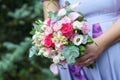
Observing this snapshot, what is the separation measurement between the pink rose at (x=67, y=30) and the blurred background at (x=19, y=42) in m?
2.22

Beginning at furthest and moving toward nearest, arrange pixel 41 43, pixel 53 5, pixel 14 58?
1. pixel 14 58
2. pixel 53 5
3. pixel 41 43

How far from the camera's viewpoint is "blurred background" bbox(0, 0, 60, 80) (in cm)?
475

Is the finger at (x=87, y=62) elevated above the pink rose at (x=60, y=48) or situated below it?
below

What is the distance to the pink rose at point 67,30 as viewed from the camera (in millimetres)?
2473

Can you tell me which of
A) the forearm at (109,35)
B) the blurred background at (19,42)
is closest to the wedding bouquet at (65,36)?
the forearm at (109,35)

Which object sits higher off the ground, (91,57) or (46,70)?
(46,70)

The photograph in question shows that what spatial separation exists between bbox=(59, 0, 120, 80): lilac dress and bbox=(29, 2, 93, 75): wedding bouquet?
0.42ft

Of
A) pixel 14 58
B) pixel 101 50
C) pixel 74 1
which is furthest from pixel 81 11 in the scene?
pixel 14 58

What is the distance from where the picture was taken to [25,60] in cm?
493

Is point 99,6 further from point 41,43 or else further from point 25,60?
point 25,60

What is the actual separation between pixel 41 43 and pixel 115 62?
0.41 meters

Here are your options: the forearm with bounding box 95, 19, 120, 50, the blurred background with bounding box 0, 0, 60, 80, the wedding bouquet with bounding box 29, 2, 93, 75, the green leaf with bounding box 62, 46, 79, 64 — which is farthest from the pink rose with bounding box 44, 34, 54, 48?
the blurred background with bounding box 0, 0, 60, 80

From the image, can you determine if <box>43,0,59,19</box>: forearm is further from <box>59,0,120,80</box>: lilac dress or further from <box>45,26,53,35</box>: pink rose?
<box>45,26,53,35</box>: pink rose

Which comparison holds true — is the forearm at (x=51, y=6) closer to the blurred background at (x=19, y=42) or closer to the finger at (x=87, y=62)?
the finger at (x=87, y=62)
